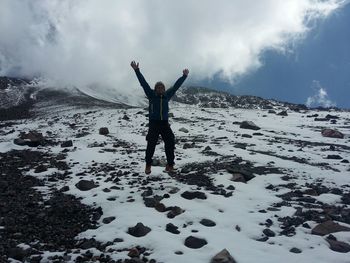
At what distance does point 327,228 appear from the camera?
807 cm

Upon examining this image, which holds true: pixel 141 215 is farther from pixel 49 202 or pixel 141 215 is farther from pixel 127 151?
pixel 127 151

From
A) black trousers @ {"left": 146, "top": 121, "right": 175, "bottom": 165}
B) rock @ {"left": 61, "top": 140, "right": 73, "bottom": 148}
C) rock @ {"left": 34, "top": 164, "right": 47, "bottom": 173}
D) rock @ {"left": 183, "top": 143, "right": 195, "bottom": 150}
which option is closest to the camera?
black trousers @ {"left": 146, "top": 121, "right": 175, "bottom": 165}

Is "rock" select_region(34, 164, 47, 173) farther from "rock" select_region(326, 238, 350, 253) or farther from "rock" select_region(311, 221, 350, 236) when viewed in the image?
"rock" select_region(326, 238, 350, 253)

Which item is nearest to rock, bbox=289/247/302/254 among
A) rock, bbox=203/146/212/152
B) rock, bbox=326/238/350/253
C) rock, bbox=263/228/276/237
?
rock, bbox=326/238/350/253

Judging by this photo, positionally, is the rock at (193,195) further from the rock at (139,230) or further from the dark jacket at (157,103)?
the dark jacket at (157,103)

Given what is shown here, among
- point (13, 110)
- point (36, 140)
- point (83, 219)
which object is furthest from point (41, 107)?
point (83, 219)

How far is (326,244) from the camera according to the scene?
24.7 ft

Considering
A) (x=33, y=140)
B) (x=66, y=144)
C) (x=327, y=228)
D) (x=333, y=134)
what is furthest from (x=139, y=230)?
(x=333, y=134)

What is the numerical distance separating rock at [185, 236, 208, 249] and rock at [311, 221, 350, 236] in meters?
2.16

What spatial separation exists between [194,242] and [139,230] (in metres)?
1.15

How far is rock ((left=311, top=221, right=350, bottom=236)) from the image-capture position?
8.01 metres

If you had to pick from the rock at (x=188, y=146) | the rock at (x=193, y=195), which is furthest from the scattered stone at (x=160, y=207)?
the rock at (x=188, y=146)

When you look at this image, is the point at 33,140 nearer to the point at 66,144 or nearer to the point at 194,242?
the point at 66,144

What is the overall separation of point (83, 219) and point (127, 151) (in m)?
7.58
